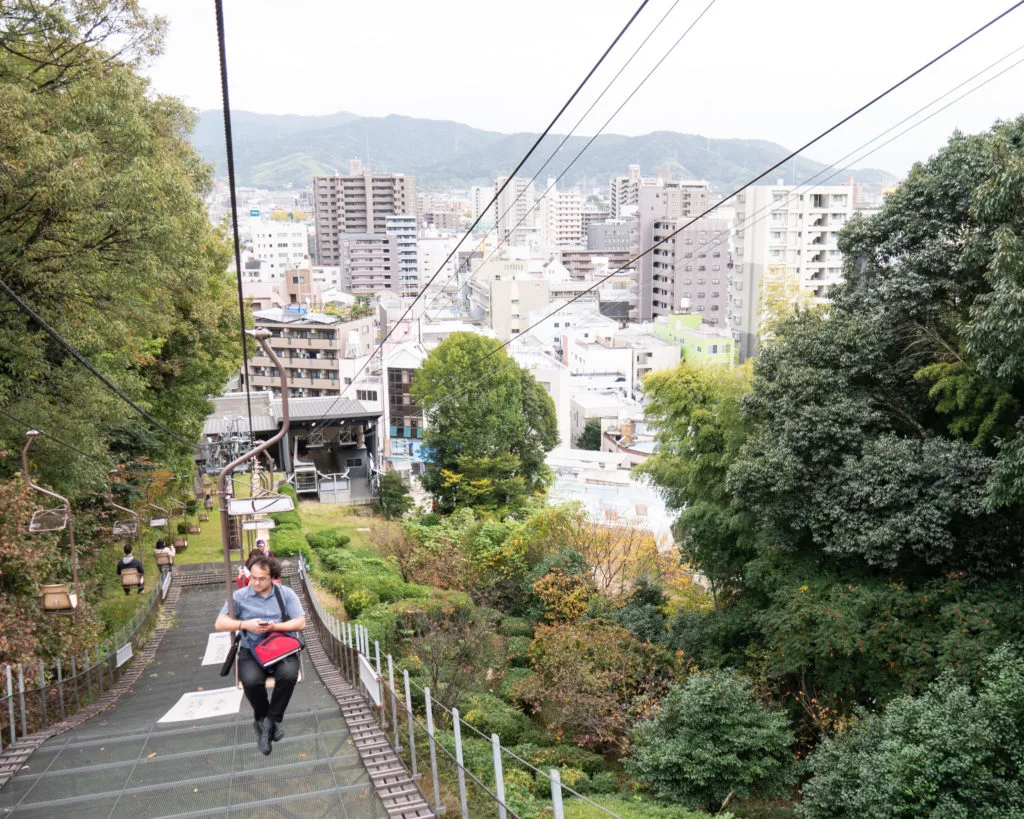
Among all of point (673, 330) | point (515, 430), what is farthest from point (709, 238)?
point (515, 430)

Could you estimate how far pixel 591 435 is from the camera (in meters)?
57.9

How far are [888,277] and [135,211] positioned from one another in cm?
1207

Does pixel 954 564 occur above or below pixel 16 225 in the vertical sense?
below

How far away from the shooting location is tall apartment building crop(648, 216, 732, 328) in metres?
84.9

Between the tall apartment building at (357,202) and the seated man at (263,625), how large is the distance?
127 metres

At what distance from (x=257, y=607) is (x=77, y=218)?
348 inches

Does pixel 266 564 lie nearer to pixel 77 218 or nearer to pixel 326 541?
pixel 77 218

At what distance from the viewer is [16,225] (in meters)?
12.5

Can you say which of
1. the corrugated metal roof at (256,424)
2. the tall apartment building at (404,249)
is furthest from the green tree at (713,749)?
the tall apartment building at (404,249)

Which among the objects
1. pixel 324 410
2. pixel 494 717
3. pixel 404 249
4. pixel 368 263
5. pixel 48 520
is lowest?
pixel 494 717

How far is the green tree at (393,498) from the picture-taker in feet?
119

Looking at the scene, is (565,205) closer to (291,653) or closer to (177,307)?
(177,307)

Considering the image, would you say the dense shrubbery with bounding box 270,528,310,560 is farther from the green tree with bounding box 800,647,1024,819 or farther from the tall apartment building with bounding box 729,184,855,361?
the tall apartment building with bounding box 729,184,855,361

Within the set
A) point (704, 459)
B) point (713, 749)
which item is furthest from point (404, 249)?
point (713, 749)
